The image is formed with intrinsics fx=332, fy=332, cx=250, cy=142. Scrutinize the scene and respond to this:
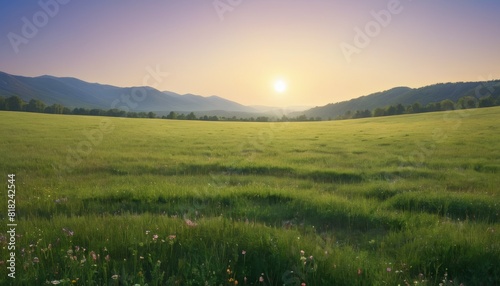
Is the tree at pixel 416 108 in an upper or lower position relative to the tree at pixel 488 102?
lower

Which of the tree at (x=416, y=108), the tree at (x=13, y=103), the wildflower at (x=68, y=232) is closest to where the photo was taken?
the wildflower at (x=68, y=232)

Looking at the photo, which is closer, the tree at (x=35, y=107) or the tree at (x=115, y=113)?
the tree at (x=35, y=107)

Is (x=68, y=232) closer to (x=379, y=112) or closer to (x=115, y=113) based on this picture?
(x=115, y=113)

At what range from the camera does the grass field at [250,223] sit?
14.4ft

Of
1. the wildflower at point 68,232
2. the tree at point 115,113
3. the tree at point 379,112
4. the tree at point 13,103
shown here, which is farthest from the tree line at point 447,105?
the tree at point 13,103

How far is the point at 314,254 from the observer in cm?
482

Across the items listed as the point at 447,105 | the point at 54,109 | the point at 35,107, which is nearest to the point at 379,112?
the point at 447,105

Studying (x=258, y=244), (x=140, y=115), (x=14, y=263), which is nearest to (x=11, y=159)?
(x=14, y=263)

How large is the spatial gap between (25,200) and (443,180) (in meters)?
14.0

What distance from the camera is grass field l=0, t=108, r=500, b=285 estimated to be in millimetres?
4395

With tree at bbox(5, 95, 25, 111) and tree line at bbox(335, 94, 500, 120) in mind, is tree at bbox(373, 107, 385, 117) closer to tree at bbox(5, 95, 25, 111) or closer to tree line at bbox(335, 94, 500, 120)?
tree line at bbox(335, 94, 500, 120)

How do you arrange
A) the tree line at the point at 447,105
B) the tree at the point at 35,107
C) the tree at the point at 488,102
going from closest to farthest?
the tree at the point at 488,102 < the tree line at the point at 447,105 < the tree at the point at 35,107

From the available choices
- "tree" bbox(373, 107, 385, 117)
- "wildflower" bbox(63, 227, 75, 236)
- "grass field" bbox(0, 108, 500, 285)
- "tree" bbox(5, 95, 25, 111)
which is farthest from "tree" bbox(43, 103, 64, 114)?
"wildflower" bbox(63, 227, 75, 236)

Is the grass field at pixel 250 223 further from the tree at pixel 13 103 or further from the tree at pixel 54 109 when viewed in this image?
the tree at pixel 13 103
